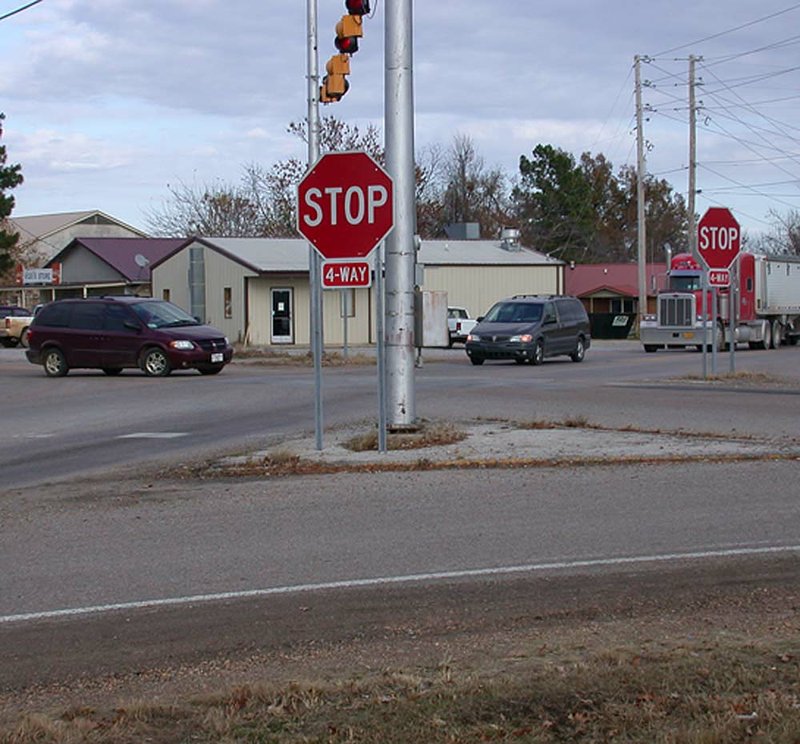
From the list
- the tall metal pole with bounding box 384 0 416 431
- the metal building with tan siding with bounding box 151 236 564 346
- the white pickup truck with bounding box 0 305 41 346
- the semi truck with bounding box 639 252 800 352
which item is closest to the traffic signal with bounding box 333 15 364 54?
the tall metal pole with bounding box 384 0 416 431

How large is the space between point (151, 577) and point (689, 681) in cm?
390

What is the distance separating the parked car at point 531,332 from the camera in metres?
33.6

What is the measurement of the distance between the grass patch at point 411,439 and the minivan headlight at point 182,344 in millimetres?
14131

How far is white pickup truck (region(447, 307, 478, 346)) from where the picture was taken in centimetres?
4912

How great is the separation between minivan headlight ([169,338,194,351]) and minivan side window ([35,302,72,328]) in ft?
9.28

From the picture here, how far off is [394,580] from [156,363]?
21565 mm

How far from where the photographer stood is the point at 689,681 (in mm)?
5527

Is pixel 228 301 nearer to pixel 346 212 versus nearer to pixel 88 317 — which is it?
pixel 88 317

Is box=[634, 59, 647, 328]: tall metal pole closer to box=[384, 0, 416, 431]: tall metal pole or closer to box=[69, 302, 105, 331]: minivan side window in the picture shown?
box=[69, 302, 105, 331]: minivan side window

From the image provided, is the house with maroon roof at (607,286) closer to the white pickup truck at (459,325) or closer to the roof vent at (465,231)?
the roof vent at (465,231)

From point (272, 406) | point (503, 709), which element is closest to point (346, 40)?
point (272, 406)

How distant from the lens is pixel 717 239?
2266 cm

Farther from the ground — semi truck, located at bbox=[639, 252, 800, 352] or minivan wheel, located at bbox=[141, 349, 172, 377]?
semi truck, located at bbox=[639, 252, 800, 352]

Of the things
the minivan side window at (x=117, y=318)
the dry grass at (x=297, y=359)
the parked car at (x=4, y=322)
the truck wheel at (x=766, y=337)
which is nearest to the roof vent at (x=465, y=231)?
the truck wheel at (x=766, y=337)
